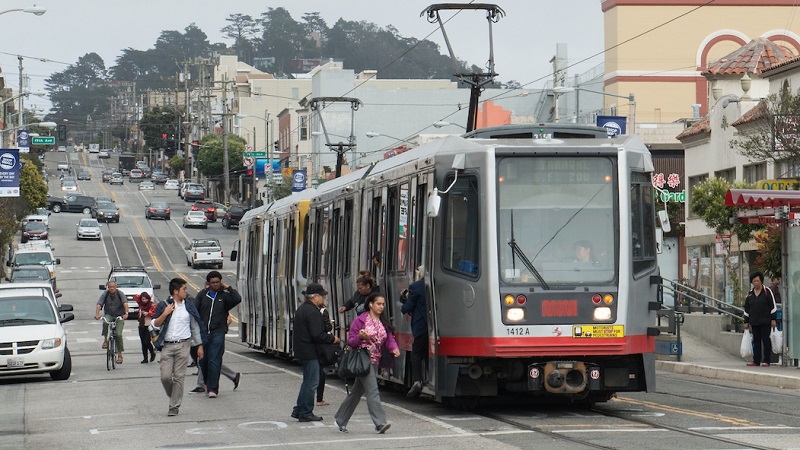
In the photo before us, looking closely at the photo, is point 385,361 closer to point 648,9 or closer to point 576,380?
point 576,380

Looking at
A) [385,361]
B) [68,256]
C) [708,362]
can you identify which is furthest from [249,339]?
[68,256]

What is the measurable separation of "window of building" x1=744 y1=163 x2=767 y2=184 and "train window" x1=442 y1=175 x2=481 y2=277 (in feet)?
76.0

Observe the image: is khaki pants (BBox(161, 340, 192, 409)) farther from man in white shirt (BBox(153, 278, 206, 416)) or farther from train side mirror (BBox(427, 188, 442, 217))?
train side mirror (BBox(427, 188, 442, 217))

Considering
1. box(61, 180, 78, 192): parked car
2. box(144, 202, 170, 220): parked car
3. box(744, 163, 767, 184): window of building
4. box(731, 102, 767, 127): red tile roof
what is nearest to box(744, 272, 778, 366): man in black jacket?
box(731, 102, 767, 127): red tile roof

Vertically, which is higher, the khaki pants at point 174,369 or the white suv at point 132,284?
the white suv at point 132,284

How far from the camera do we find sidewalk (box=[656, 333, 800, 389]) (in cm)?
2111

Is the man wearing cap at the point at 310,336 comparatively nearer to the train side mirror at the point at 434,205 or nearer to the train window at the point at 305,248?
the train side mirror at the point at 434,205

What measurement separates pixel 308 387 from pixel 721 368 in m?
10.3

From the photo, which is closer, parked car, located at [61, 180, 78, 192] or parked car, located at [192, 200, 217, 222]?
parked car, located at [192, 200, 217, 222]

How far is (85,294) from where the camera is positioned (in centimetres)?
5872

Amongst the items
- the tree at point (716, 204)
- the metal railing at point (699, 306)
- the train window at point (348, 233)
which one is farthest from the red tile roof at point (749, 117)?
the train window at point (348, 233)

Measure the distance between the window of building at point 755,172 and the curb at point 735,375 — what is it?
42.7 feet

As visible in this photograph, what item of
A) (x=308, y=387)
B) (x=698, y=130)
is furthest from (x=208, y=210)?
(x=308, y=387)

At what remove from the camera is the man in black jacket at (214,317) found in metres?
19.3
